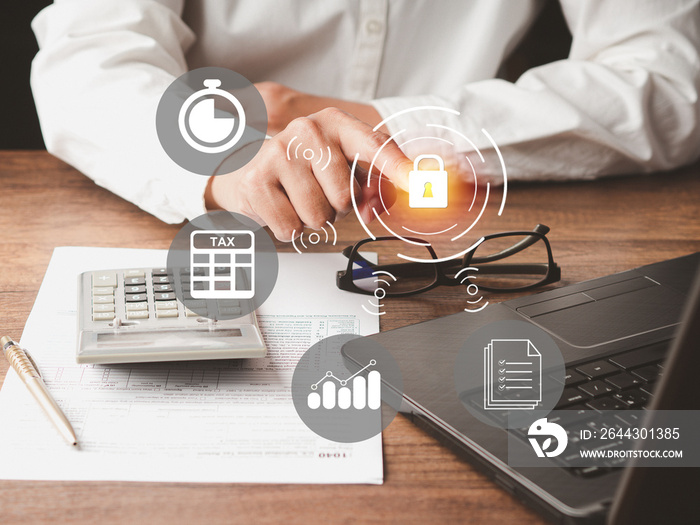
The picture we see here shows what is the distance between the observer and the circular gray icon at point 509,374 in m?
0.31

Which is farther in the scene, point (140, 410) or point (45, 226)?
point (45, 226)

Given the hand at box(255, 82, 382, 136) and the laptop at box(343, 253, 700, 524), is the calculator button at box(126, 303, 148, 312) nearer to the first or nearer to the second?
the laptop at box(343, 253, 700, 524)

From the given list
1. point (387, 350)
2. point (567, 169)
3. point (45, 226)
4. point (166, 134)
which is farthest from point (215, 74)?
point (387, 350)

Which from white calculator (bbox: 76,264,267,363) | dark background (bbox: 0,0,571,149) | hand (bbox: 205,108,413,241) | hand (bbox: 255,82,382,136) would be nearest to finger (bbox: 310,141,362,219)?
hand (bbox: 205,108,413,241)

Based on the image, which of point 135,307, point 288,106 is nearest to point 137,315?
point 135,307

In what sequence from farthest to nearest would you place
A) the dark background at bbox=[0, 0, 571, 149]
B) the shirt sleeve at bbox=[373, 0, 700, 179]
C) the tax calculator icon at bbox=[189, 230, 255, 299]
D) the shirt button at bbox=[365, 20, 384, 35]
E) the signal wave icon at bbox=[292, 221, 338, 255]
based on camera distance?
the dark background at bbox=[0, 0, 571, 149]
the shirt button at bbox=[365, 20, 384, 35]
the shirt sleeve at bbox=[373, 0, 700, 179]
the signal wave icon at bbox=[292, 221, 338, 255]
the tax calculator icon at bbox=[189, 230, 255, 299]

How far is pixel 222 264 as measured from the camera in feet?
1.57

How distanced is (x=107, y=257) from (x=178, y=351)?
187 mm

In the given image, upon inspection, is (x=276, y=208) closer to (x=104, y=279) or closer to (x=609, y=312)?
(x=104, y=279)

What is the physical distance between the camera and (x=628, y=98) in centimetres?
68

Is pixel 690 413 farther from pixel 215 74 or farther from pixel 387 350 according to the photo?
pixel 215 74

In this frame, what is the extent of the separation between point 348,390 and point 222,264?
17 centimetres

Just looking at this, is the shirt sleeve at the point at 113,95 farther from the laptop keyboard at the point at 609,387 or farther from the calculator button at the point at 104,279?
the laptop keyboard at the point at 609,387

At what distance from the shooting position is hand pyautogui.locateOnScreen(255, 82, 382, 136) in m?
0.67
